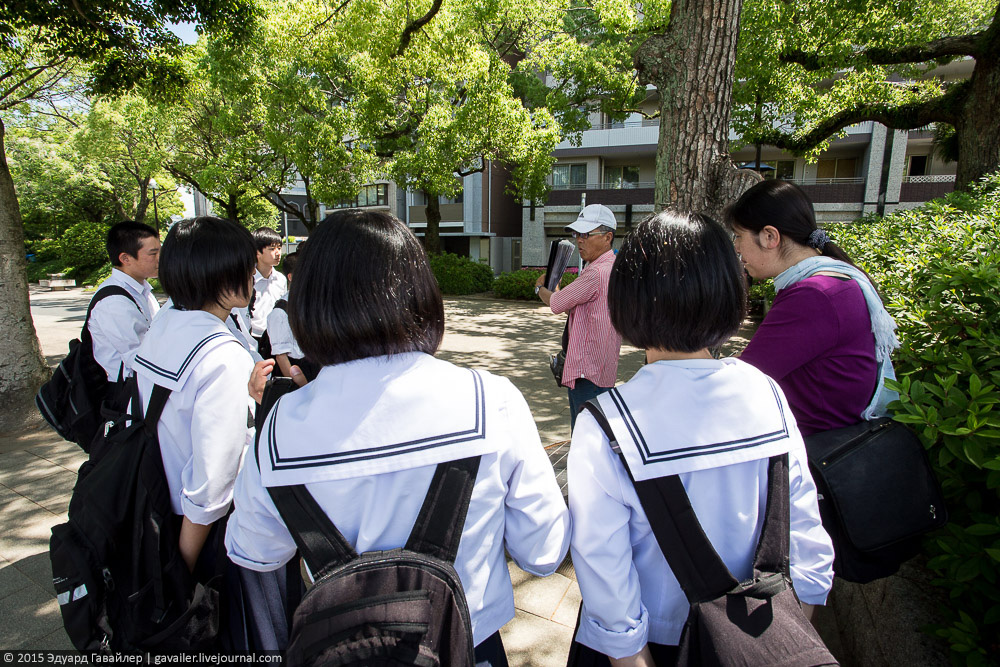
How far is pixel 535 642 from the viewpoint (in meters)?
2.37

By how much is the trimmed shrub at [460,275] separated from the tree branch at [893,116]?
9.70m

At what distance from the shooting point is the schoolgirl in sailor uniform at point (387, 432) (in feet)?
3.32

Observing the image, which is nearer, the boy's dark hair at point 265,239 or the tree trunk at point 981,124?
the boy's dark hair at point 265,239

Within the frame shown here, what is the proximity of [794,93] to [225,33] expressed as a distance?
12.0 metres

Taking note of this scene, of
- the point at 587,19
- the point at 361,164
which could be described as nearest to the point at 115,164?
the point at 361,164

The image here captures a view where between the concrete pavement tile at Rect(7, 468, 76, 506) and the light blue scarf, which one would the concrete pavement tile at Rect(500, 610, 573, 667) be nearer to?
the light blue scarf

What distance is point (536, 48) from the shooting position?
15.6 metres

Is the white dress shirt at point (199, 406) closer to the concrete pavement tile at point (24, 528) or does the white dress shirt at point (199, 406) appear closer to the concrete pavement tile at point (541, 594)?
the concrete pavement tile at point (541, 594)

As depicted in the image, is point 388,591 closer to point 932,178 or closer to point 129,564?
point 129,564

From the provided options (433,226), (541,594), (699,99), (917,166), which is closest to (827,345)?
(541,594)

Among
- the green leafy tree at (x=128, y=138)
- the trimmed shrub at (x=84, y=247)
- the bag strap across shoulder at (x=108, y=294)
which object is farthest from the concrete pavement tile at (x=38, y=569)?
the trimmed shrub at (x=84, y=247)

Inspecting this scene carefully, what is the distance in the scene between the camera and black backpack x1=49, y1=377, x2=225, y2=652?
1594 mm

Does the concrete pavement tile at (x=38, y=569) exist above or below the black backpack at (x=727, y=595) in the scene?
below

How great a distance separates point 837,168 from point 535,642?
27.4 m
